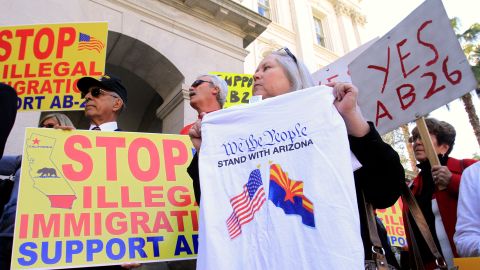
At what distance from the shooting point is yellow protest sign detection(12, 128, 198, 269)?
224 cm

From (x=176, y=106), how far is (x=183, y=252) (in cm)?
464

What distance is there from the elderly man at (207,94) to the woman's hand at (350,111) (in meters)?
1.55

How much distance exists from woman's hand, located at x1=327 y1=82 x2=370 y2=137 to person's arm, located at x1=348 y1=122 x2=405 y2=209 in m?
0.03

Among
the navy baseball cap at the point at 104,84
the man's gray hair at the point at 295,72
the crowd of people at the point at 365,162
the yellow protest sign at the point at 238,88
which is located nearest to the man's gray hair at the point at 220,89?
the crowd of people at the point at 365,162

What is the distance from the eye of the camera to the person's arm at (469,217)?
5.97 feet

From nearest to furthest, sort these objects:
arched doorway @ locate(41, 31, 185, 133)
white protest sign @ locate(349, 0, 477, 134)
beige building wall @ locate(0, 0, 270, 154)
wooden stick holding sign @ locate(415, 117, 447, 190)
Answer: wooden stick holding sign @ locate(415, 117, 447, 190) < white protest sign @ locate(349, 0, 477, 134) < beige building wall @ locate(0, 0, 270, 154) < arched doorway @ locate(41, 31, 185, 133)

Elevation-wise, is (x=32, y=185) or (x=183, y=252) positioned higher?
(x=32, y=185)

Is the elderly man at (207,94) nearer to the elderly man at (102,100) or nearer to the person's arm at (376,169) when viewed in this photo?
the elderly man at (102,100)

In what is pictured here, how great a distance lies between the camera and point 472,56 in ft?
65.9

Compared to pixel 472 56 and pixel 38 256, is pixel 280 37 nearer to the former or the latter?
pixel 472 56

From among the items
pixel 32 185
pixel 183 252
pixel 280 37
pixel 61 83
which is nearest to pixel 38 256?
pixel 32 185

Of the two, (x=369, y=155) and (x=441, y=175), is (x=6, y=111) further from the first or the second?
(x=441, y=175)

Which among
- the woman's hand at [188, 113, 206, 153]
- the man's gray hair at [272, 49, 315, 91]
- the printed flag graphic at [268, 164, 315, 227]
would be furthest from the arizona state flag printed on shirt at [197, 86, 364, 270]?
the man's gray hair at [272, 49, 315, 91]

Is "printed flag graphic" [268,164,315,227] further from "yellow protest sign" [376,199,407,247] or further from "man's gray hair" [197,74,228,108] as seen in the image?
"yellow protest sign" [376,199,407,247]
